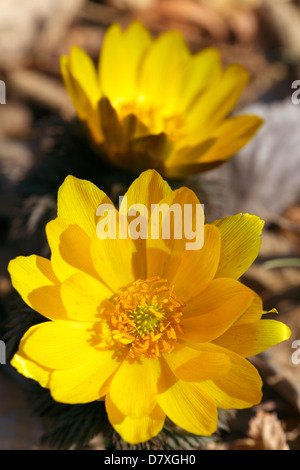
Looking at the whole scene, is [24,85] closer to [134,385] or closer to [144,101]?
[144,101]

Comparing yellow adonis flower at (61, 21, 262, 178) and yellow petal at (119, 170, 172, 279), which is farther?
yellow adonis flower at (61, 21, 262, 178)

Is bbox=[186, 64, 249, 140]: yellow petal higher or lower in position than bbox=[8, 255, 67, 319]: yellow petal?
higher

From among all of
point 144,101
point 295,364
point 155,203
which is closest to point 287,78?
point 144,101

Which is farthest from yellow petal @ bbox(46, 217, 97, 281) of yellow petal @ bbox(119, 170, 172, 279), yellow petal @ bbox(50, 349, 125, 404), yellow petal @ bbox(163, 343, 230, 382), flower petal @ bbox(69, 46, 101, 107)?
flower petal @ bbox(69, 46, 101, 107)

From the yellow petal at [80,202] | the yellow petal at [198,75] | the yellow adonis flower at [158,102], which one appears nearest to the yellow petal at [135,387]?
the yellow petal at [80,202]

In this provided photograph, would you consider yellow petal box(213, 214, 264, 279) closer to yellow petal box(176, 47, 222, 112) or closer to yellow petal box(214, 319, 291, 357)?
yellow petal box(214, 319, 291, 357)

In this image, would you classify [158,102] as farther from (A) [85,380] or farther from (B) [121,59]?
(A) [85,380]

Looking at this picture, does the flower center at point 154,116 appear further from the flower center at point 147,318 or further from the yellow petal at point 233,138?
the flower center at point 147,318

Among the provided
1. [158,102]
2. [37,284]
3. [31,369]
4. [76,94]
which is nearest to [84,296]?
[37,284]
